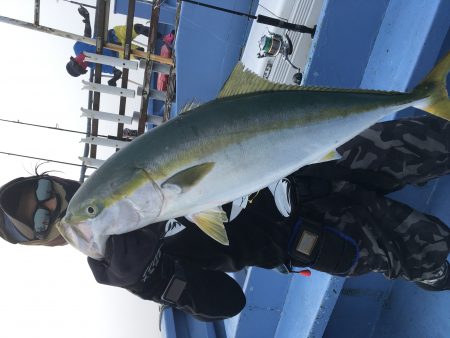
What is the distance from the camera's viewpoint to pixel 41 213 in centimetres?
163

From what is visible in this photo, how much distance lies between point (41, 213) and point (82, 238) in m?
0.53

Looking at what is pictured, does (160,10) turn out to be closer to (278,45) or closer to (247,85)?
(278,45)

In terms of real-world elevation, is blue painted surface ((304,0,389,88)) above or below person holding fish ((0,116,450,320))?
above

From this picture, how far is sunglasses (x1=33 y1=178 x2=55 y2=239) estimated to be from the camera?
1.63m

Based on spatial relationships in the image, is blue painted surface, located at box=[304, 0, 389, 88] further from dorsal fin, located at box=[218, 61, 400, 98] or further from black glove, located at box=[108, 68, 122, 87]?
black glove, located at box=[108, 68, 122, 87]

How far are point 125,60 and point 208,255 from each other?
353 cm

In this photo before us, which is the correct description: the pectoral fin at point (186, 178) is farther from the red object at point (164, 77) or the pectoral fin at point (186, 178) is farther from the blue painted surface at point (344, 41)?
the red object at point (164, 77)

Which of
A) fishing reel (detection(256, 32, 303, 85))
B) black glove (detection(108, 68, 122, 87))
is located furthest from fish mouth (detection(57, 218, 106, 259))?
black glove (detection(108, 68, 122, 87))

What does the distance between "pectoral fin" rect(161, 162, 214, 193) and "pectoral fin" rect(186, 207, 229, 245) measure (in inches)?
5.2

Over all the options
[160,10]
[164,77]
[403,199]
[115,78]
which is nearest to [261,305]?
[403,199]

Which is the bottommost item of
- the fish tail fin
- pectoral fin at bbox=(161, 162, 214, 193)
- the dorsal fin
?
pectoral fin at bbox=(161, 162, 214, 193)

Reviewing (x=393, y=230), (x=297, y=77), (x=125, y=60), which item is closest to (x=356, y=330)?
(x=393, y=230)

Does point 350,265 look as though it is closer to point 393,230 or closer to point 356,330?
point 393,230

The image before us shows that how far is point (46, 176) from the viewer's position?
67.7 inches
